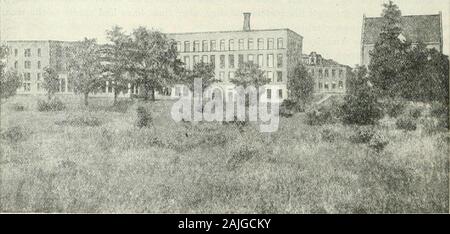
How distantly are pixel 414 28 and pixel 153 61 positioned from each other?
6104 mm

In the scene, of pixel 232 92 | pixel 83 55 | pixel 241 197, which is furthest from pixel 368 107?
pixel 83 55

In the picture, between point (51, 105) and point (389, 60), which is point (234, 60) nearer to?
point (389, 60)

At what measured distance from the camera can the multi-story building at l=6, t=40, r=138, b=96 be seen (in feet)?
28.1

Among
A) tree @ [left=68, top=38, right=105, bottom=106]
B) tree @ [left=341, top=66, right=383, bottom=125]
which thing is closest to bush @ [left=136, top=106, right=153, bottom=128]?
tree @ [left=68, top=38, right=105, bottom=106]

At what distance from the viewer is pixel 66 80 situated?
33.9 feet

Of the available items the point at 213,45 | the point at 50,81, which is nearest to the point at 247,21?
the point at 213,45

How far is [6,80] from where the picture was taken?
859cm

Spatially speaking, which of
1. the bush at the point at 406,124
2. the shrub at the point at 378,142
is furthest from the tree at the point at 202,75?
the bush at the point at 406,124

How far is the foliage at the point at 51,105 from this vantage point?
30.0 ft

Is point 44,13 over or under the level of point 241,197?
over

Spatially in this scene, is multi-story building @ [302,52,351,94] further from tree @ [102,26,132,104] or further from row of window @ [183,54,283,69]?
tree @ [102,26,132,104]

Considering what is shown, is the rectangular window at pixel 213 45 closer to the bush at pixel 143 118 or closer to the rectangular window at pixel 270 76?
the rectangular window at pixel 270 76

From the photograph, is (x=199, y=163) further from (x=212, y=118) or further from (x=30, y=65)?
(x=30, y=65)
